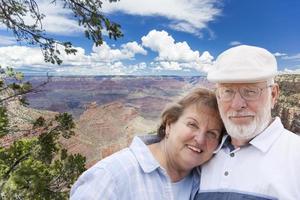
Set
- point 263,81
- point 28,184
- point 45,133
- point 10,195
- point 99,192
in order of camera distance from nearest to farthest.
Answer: point 99,192
point 263,81
point 10,195
point 28,184
point 45,133

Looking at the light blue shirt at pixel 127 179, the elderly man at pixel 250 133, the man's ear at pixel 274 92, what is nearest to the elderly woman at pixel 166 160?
the light blue shirt at pixel 127 179

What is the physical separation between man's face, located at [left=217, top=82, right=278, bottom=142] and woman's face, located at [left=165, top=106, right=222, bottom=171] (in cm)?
16

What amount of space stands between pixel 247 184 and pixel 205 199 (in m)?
0.31

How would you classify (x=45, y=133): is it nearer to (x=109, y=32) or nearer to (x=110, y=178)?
(x=109, y=32)

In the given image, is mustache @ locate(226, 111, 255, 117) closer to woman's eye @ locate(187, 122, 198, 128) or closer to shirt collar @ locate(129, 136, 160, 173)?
woman's eye @ locate(187, 122, 198, 128)

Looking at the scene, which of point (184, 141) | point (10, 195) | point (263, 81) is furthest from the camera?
point (10, 195)

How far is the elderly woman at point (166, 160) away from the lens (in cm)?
243

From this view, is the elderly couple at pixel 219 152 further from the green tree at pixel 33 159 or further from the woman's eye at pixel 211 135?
the green tree at pixel 33 159

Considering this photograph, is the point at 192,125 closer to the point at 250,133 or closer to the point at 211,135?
the point at 211,135

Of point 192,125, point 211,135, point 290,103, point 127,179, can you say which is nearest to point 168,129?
point 192,125

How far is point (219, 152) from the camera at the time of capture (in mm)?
2812

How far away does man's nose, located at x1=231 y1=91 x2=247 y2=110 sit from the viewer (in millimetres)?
2549

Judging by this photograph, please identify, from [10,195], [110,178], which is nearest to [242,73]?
[110,178]

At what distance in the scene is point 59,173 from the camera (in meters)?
7.82
